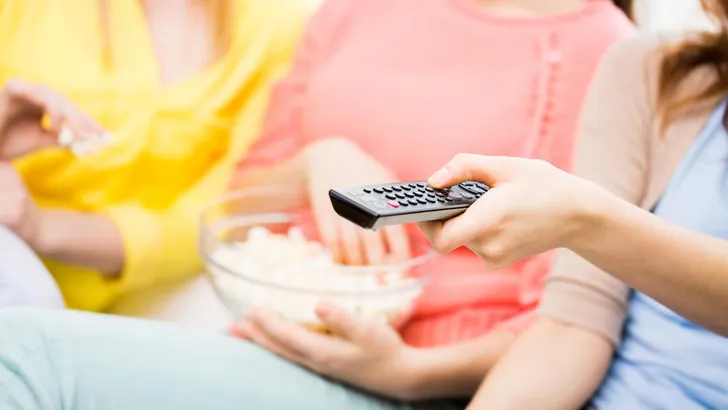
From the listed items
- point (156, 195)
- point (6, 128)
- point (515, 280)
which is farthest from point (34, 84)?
point (515, 280)

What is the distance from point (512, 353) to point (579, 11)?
40 centimetres

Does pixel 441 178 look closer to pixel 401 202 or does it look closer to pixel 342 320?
pixel 401 202

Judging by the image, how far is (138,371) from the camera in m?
0.53

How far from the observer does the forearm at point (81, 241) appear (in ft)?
2.32

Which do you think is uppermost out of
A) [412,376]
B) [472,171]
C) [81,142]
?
[472,171]

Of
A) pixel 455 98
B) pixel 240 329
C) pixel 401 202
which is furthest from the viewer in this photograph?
pixel 455 98

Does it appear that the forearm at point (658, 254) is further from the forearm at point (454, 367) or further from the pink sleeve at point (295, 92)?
the pink sleeve at point (295, 92)

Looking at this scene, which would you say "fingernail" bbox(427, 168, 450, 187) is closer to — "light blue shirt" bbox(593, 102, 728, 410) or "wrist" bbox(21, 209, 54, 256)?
"light blue shirt" bbox(593, 102, 728, 410)

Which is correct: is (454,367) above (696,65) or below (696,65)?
below

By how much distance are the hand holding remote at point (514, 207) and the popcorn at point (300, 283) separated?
21 cm

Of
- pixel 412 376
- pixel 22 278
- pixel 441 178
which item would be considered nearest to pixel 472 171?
→ pixel 441 178

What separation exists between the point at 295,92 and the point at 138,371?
1.36ft

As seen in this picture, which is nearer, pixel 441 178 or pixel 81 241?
pixel 441 178

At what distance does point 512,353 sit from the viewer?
0.58 metres
